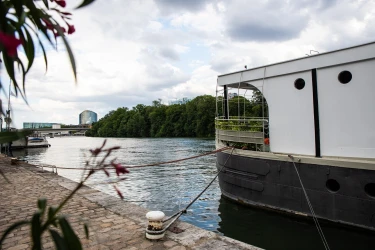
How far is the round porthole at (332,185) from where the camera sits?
263 inches

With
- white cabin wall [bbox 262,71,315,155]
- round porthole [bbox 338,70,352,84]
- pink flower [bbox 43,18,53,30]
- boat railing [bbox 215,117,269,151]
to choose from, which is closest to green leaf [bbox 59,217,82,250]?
pink flower [bbox 43,18,53,30]

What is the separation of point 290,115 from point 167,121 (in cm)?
8787

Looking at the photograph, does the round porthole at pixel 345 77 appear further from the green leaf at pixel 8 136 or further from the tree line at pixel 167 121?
the tree line at pixel 167 121

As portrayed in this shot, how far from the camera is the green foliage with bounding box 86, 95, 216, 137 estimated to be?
77.1 meters

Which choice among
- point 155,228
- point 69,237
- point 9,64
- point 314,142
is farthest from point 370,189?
point 9,64

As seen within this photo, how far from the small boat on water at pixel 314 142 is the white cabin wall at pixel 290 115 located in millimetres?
25

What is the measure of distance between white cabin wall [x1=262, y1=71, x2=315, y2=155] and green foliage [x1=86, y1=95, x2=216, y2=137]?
64.2 m

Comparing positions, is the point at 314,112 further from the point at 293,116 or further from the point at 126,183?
the point at 126,183

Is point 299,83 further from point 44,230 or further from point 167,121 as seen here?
point 167,121

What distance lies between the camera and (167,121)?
95.2 metres

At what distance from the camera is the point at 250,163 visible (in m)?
8.22

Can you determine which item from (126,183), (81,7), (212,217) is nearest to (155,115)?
(126,183)

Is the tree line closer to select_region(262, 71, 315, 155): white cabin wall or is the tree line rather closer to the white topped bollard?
select_region(262, 71, 315, 155): white cabin wall

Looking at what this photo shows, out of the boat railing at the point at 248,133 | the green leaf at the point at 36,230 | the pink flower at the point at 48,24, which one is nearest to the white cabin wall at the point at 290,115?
the boat railing at the point at 248,133
